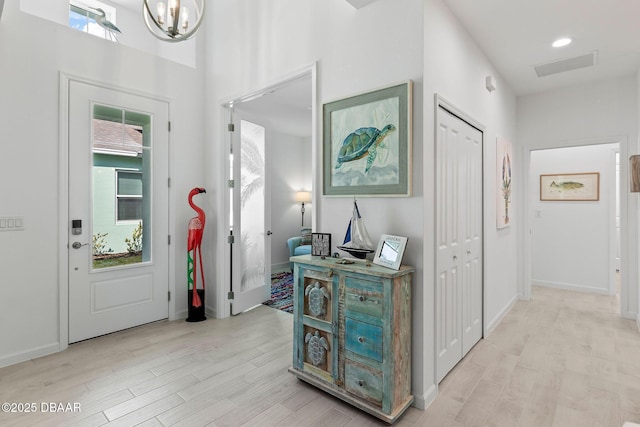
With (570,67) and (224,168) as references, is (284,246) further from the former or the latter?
(570,67)

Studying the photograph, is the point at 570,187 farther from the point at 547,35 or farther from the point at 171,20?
the point at 171,20

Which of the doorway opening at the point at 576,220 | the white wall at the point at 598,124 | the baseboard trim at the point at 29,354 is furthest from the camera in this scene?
the doorway opening at the point at 576,220

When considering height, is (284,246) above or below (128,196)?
below

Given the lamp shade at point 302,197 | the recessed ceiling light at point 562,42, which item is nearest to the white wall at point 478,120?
the recessed ceiling light at point 562,42

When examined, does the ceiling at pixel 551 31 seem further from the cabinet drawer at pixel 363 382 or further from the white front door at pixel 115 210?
the white front door at pixel 115 210

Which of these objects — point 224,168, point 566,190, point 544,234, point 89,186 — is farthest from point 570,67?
point 89,186

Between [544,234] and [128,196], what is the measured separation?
6.08 metres

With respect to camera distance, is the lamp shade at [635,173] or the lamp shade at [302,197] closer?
the lamp shade at [635,173]

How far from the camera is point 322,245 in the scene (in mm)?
2467

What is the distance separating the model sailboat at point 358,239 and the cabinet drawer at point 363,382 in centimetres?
72

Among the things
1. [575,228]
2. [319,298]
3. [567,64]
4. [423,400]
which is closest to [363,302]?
[319,298]

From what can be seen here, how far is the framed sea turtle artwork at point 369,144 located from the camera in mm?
2164

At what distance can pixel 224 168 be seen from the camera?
3750mm

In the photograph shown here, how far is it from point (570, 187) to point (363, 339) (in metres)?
5.00
